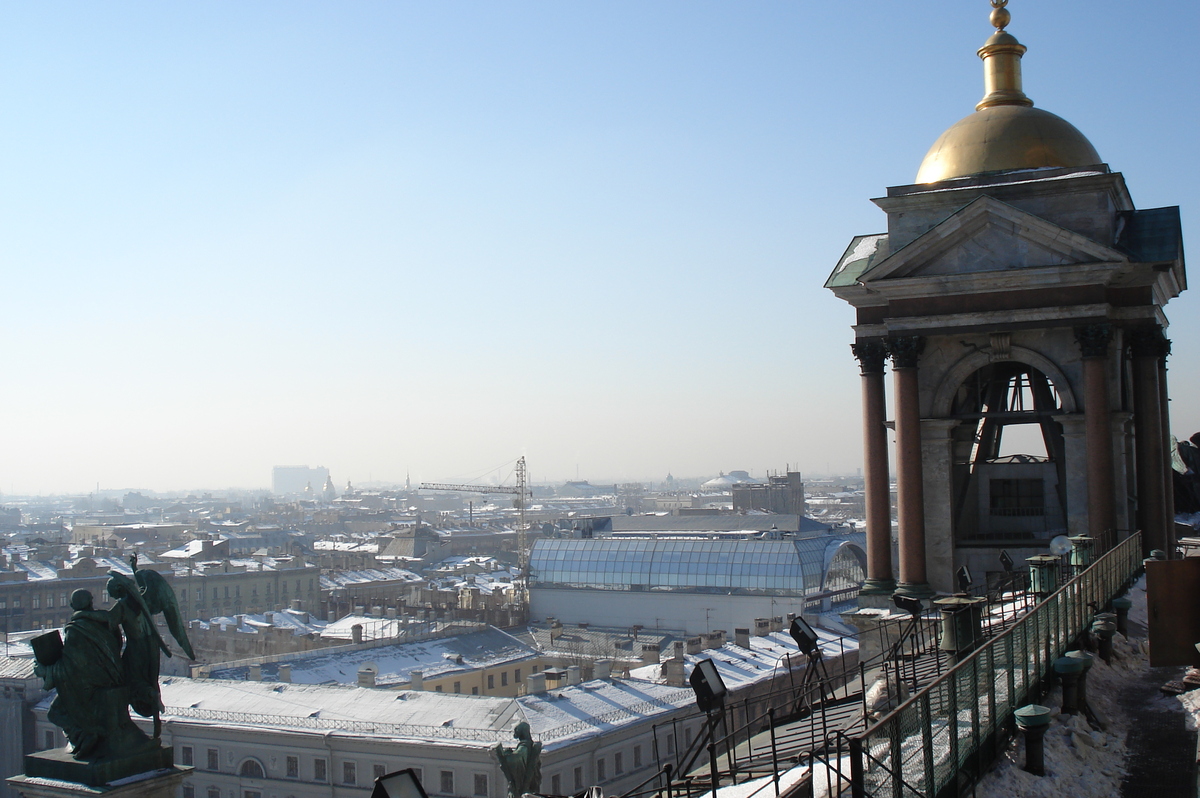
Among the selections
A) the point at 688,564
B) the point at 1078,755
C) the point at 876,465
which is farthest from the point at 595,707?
the point at 688,564

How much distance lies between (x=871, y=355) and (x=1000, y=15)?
28.4 ft

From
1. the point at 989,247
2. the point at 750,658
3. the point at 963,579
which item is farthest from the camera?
the point at 750,658

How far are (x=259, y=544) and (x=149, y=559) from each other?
4714cm

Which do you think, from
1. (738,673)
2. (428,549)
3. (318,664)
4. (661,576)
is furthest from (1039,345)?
(428,549)

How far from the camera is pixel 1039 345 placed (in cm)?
2719

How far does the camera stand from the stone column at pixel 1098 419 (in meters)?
26.2

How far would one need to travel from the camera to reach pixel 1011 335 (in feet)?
89.9

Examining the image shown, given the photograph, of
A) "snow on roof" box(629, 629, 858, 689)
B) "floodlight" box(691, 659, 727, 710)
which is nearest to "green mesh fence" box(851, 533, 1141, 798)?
"floodlight" box(691, 659, 727, 710)

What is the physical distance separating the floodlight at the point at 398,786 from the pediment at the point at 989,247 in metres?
20.0

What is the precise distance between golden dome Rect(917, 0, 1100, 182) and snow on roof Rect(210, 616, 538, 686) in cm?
4567

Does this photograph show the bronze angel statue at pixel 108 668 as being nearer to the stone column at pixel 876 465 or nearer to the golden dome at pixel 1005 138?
the stone column at pixel 876 465

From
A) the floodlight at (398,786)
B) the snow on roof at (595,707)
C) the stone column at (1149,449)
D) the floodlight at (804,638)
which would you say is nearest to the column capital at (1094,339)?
the stone column at (1149,449)

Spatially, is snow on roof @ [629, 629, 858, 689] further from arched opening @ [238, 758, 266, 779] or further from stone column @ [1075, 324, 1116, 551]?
stone column @ [1075, 324, 1116, 551]

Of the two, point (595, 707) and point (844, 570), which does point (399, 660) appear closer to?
point (595, 707)
